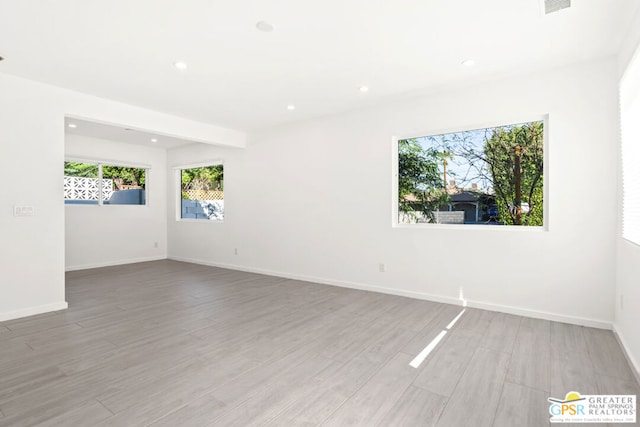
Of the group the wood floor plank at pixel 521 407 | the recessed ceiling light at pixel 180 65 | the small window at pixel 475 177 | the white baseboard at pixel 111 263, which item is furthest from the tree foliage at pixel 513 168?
the white baseboard at pixel 111 263

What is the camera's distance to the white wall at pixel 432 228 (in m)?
3.10

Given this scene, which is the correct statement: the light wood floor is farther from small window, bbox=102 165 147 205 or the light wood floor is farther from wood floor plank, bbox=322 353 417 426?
small window, bbox=102 165 147 205

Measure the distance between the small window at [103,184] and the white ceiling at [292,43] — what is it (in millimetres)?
3098

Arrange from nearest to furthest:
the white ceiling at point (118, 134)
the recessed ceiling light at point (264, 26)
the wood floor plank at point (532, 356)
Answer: the wood floor plank at point (532, 356)
the recessed ceiling light at point (264, 26)
the white ceiling at point (118, 134)

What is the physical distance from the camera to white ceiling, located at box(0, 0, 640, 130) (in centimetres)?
231

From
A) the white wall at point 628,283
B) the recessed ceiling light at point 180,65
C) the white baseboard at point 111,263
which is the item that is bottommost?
the white baseboard at point 111,263

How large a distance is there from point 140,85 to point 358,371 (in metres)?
3.72

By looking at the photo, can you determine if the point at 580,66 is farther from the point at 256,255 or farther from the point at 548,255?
the point at 256,255

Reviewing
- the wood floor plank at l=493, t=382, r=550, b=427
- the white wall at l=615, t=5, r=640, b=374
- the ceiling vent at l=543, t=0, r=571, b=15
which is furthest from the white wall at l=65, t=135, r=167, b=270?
the white wall at l=615, t=5, r=640, b=374

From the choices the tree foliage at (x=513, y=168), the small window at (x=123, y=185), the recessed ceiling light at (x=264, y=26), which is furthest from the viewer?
the small window at (x=123, y=185)

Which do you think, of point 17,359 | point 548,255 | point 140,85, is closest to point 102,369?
point 17,359

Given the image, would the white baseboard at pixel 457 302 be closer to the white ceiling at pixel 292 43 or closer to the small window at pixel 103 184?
the white ceiling at pixel 292 43

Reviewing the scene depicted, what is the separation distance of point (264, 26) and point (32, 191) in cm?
315

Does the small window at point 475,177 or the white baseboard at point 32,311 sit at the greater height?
the small window at point 475,177
